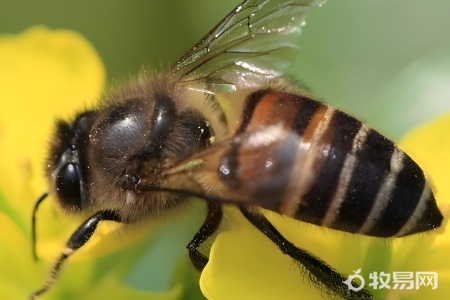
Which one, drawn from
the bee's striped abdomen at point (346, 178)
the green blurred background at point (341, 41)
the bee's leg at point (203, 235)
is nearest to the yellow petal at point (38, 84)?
the green blurred background at point (341, 41)

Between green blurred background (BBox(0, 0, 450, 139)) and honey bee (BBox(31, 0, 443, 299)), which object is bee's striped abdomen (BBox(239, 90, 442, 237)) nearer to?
honey bee (BBox(31, 0, 443, 299))

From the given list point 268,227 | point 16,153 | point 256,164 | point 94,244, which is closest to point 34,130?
point 16,153

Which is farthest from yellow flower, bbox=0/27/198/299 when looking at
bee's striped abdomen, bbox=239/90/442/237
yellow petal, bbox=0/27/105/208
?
bee's striped abdomen, bbox=239/90/442/237

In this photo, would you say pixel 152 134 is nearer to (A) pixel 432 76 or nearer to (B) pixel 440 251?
(B) pixel 440 251

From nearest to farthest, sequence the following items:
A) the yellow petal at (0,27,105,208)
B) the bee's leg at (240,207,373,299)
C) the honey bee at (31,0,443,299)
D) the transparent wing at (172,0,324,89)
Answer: the honey bee at (31,0,443,299) → the bee's leg at (240,207,373,299) → the transparent wing at (172,0,324,89) → the yellow petal at (0,27,105,208)

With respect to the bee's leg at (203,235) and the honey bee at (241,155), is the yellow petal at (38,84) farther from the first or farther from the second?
the bee's leg at (203,235)
